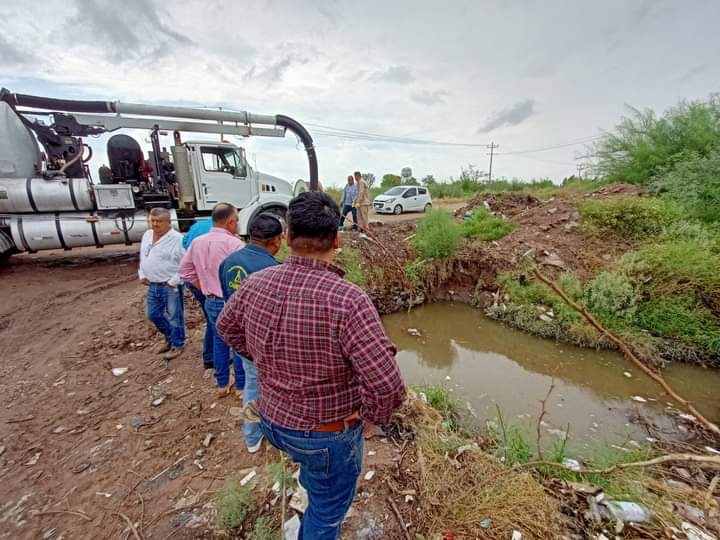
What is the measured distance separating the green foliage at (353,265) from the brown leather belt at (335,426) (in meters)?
4.81

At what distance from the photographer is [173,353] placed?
3.29 metres

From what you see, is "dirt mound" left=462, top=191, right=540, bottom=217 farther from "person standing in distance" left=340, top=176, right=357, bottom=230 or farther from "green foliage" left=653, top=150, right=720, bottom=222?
"person standing in distance" left=340, top=176, right=357, bottom=230

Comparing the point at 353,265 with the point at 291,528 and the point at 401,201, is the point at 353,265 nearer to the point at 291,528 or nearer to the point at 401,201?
the point at 291,528

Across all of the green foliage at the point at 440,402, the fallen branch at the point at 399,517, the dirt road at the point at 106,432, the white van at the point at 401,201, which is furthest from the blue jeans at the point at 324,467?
the white van at the point at 401,201

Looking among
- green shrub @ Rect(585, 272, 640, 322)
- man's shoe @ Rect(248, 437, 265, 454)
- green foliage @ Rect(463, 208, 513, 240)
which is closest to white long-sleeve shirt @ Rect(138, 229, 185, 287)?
man's shoe @ Rect(248, 437, 265, 454)

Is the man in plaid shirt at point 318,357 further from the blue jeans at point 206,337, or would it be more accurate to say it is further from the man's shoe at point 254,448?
the blue jeans at point 206,337

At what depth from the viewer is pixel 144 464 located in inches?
81.7

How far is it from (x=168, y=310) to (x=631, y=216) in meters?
8.77

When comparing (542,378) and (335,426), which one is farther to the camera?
(542,378)

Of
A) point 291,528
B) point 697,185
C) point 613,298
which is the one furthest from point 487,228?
point 291,528

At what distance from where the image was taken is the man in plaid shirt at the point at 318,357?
38.0 inches

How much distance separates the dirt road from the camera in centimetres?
174

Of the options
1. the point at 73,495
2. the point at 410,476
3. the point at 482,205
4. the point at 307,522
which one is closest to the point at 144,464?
the point at 73,495

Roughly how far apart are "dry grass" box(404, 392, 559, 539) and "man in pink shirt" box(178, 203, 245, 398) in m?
1.52
